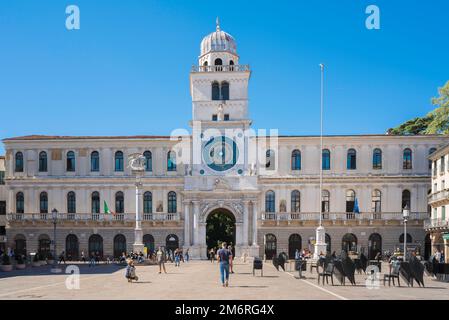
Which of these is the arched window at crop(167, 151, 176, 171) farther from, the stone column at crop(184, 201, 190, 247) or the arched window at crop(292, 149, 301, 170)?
the arched window at crop(292, 149, 301, 170)

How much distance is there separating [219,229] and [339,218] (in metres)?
16.8

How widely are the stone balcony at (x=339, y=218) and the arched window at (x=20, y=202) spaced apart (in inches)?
1092

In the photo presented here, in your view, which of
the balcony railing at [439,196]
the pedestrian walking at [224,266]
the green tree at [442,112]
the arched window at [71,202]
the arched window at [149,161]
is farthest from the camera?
the green tree at [442,112]

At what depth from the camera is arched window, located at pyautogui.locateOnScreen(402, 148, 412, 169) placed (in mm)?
60281

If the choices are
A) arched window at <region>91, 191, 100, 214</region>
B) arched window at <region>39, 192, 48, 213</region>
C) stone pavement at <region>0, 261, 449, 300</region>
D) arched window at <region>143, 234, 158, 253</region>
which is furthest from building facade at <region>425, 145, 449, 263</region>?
arched window at <region>39, 192, 48, 213</region>

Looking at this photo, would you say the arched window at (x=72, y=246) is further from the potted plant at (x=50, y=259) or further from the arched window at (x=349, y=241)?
the arched window at (x=349, y=241)

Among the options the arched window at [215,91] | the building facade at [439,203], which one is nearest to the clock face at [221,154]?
the arched window at [215,91]

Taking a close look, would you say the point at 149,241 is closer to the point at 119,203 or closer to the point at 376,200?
the point at 119,203

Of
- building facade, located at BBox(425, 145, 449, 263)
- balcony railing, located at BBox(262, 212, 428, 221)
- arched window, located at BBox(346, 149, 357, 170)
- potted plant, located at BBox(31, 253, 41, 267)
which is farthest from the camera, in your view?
arched window, located at BBox(346, 149, 357, 170)

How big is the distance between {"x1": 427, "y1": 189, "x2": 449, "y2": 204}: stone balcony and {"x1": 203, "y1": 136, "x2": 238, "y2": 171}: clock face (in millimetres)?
20970

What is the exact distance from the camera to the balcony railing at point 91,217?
6050 centimetres
